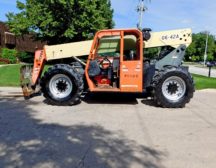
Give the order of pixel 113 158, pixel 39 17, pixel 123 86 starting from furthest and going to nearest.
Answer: pixel 39 17, pixel 123 86, pixel 113 158

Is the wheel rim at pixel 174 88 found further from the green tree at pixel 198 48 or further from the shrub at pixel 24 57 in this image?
the green tree at pixel 198 48

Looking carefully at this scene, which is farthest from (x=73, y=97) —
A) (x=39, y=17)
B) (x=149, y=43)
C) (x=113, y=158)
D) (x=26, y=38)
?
(x=26, y=38)

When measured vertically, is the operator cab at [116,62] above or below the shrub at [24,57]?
above

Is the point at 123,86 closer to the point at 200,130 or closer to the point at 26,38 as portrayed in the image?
the point at 200,130

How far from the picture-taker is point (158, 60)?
11281mm

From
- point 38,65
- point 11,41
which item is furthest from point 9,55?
point 38,65

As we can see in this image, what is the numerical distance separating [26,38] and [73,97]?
51.0 metres

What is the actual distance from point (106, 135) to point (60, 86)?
13.2ft

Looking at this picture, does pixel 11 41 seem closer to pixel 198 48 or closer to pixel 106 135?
pixel 106 135

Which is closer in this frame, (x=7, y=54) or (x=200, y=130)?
(x=200, y=130)

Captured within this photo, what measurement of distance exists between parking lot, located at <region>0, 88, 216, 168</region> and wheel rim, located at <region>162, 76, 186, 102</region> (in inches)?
19.3

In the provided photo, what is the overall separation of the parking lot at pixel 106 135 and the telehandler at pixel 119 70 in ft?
1.58

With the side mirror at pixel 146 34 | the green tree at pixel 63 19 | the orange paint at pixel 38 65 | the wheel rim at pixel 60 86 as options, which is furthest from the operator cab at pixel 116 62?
the green tree at pixel 63 19

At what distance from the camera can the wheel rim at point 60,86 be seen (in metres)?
10.6
